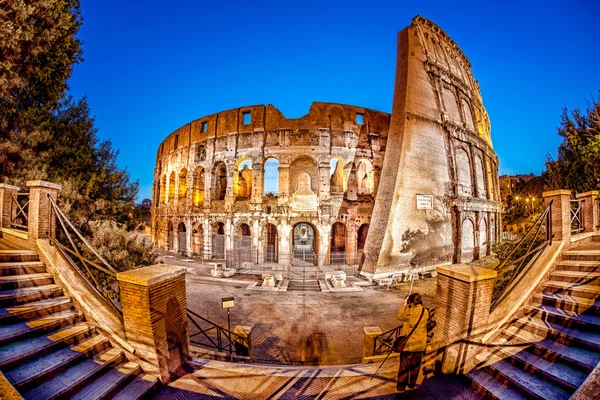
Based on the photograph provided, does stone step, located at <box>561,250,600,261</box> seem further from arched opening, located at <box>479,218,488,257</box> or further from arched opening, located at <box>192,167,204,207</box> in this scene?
arched opening, located at <box>192,167,204,207</box>

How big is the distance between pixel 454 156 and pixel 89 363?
62.3 feet

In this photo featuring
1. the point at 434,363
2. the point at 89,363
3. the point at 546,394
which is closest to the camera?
the point at 546,394

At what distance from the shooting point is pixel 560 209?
5.23 meters

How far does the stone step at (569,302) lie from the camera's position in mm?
3783

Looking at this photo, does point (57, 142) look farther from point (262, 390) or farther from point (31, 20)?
point (262, 390)

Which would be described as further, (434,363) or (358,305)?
(358,305)

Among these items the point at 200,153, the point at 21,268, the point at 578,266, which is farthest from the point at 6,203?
the point at 200,153

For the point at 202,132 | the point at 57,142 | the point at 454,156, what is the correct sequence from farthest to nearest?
the point at 202,132
the point at 454,156
the point at 57,142

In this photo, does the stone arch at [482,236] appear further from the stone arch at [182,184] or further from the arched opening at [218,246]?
the stone arch at [182,184]

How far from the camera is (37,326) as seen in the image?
345 cm

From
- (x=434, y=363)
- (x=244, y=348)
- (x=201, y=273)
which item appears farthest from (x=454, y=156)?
(x=201, y=273)

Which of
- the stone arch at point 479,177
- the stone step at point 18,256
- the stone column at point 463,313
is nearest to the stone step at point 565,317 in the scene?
the stone column at point 463,313

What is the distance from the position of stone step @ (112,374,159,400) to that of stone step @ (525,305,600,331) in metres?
6.48

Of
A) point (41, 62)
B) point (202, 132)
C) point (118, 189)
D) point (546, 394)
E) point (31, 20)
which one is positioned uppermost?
point (202, 132)
